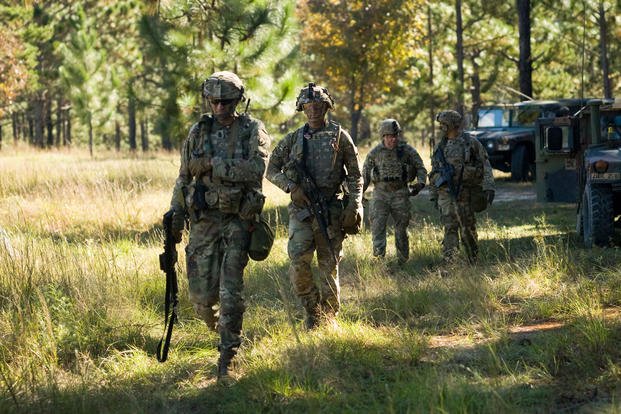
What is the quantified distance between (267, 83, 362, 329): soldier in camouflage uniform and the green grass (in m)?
0.27

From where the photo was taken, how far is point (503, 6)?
2998 cm

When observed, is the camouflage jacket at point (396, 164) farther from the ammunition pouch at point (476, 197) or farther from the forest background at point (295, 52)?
the forest background at point (295, 52)

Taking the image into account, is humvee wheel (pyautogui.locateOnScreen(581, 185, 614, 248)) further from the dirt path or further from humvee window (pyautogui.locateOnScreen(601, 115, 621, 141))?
the dirt path

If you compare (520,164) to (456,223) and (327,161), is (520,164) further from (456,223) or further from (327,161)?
(327,161)

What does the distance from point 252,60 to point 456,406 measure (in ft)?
37.2

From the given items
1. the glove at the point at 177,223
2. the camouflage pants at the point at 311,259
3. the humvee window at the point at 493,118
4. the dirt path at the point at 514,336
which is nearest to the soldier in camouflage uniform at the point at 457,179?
the dirt path at the point at 514,336

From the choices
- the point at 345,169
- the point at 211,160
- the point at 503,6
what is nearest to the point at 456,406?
the point at 211,160

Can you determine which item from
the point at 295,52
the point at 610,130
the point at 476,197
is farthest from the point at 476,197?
the point at 295,52

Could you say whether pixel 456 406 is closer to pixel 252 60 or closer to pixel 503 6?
pixel 252 60

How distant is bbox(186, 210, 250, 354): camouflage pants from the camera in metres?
5.53

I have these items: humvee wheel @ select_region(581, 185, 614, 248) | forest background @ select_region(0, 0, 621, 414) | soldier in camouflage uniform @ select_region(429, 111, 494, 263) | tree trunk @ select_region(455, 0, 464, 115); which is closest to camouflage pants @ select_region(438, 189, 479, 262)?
soldier in camouflage uniform @ select_region(429, 111, 494, 263)

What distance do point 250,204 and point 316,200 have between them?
102 centimetres

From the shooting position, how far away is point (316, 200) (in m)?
6.50

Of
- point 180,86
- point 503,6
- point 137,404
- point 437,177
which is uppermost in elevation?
point 503,6
